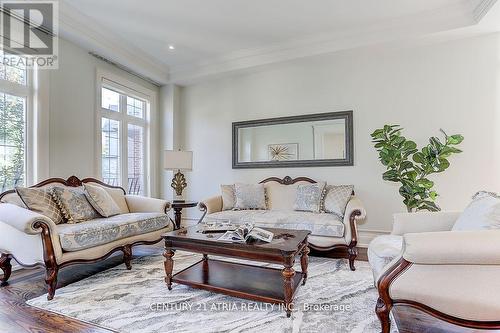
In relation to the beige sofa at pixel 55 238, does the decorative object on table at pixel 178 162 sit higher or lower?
higher

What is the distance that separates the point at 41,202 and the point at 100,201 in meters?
0.57

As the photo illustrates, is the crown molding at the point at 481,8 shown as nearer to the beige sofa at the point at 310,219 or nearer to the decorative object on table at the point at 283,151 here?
the beige sofa at the point at 310,219

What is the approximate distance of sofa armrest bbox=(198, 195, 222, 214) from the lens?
3693 millimetres

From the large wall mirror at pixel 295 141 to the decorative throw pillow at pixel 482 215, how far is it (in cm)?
215

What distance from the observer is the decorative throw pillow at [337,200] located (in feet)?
11.0

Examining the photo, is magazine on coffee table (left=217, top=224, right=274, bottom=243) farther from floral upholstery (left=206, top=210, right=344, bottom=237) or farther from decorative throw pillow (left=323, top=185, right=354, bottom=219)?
decorative throw pillow (left=323, top=185, right=354, bottom=219)

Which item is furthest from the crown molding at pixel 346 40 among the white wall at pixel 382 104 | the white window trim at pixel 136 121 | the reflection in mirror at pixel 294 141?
the reflection in mirror at pixel 294 141

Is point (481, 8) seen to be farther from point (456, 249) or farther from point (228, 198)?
point (228, 198)

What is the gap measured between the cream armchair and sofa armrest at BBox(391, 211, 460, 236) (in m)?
0.78

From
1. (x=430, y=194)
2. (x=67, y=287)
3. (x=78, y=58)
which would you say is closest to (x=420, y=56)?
(x=430, y=194)

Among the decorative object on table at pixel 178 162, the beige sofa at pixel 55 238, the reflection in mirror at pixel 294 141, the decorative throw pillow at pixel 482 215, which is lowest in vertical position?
the beige sofa at pixel 55 238

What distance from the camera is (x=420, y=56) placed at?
3.68 m

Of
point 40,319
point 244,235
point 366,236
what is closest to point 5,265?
point 40,319

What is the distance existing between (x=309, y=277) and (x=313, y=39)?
304 centimetres
